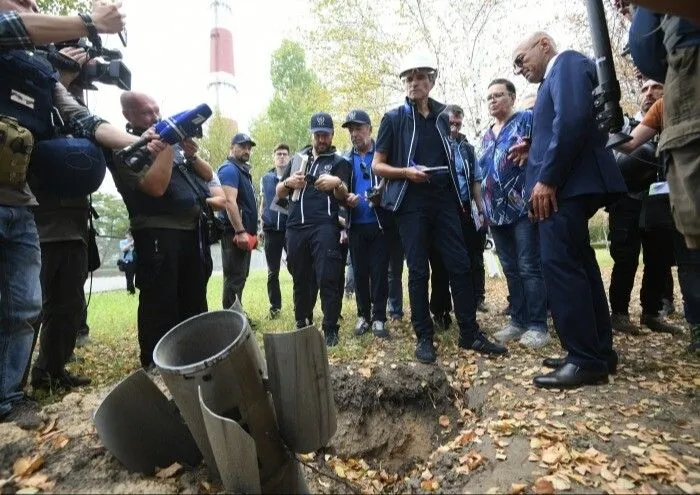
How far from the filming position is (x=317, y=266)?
158 inches

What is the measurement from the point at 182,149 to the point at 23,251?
1.45 m

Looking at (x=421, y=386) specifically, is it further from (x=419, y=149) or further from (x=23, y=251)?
(x=23, y=251)

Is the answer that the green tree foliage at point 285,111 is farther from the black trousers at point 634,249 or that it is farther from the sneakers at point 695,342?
the sneakers at point 695,342

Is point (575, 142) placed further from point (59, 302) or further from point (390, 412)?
point (59, 302)

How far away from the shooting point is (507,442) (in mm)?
2135

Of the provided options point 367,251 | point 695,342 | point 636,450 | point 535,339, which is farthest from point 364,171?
point 636,450

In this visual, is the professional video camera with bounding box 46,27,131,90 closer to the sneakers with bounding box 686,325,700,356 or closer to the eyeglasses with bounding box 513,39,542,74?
the eyeglasses with bounding box 513,39,542,74

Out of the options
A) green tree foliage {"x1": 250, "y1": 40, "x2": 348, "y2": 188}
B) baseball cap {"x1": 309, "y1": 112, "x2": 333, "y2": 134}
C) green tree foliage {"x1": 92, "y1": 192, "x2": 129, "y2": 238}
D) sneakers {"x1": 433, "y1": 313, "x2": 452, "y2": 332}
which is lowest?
sneakers {"x1": 433, "y1": 313, "x2": 452, "y2": 332}

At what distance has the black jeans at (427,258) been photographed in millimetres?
3535

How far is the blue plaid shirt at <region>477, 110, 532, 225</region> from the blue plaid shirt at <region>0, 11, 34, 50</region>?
3759 millimetres

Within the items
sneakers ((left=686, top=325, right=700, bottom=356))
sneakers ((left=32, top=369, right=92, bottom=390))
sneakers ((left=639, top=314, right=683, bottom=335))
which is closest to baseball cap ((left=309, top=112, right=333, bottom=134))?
sneakers ((left=32, top=369, right=92, bottom=390))

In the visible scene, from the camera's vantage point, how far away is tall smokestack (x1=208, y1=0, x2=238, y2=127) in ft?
145

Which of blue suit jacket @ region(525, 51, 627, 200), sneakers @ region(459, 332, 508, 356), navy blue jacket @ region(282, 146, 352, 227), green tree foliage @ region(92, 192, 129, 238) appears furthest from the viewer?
green tree foliage @ region(92, 192, 129, 238)

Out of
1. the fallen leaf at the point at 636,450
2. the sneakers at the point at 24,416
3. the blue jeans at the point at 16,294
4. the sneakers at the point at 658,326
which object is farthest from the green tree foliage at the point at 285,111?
the fallen leaf at the point at 636,450
